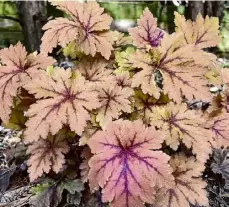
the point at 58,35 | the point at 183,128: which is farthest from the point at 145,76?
the point at 58,35

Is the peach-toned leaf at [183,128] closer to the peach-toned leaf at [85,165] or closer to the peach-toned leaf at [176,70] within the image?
the peach-toned leaf at [176,70]

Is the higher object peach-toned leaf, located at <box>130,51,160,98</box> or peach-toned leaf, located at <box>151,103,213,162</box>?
peach-toned leaf, located at <box>130,51,160,98</box>

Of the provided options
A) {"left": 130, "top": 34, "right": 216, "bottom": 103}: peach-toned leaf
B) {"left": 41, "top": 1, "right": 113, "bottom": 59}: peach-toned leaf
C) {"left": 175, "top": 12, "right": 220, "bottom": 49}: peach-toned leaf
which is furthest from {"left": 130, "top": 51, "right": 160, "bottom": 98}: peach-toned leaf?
{"left": 175, "top": 12, "right": 220, "bottom": 49}: peach-toned leaf

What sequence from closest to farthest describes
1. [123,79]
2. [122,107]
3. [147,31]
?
1. [122,107]
2. [123,79]
3. [147,31]

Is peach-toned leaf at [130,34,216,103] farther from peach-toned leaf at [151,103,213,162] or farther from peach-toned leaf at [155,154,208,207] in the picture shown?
peach-toned leaf at [155,154,208,207]

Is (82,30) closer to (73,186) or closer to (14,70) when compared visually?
(14,70)

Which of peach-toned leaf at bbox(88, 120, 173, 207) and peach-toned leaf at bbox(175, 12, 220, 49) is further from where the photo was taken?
peach-toned leaf at bbox(175, 12, 220, 49)

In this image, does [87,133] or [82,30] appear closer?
[87,133]
